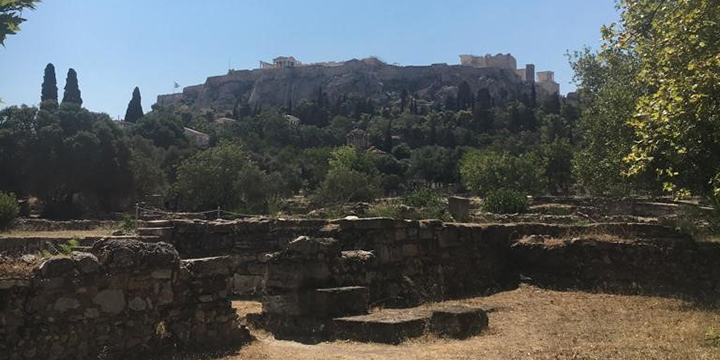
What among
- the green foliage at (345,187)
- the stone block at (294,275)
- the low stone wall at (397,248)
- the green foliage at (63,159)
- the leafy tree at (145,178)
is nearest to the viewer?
the stone block at (294,275)

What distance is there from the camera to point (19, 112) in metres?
45.4

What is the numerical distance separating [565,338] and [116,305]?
512cm

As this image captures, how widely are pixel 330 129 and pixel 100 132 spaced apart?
79.1 metres

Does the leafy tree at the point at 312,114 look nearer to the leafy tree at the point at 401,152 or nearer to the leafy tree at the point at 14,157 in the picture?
the leafy tree at the point at 401,152

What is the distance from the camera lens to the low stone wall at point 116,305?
5344 mm

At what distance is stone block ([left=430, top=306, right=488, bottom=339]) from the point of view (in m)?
7.71

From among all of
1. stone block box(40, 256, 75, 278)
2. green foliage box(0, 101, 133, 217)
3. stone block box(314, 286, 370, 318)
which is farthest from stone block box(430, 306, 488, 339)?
green foliage box(0, 101, 133, 217)

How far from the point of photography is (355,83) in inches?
7032

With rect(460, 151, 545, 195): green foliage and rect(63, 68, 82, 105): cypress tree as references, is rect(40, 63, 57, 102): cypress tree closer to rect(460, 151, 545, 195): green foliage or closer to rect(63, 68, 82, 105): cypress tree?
rect(63, 68, 82, 105): cypress tree

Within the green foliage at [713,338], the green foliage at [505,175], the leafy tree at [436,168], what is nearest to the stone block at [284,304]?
the green foliage at [713,338]

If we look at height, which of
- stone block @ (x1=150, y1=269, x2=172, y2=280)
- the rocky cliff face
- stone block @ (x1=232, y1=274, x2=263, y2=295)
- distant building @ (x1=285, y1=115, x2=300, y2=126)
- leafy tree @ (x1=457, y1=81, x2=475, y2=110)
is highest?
the rocky cliff face

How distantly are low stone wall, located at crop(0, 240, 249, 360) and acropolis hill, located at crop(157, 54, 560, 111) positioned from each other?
16476 cm

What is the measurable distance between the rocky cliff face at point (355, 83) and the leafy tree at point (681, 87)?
6312 inches

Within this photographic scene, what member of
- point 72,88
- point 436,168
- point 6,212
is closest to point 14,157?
point 6,212
